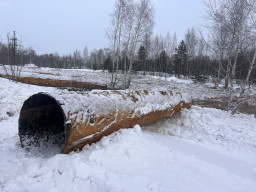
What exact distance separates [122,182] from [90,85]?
39.4 ft

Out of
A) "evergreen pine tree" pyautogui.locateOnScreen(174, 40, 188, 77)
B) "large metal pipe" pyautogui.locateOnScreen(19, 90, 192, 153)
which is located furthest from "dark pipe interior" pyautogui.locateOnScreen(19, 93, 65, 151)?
"evergreen pine tree" pyautogui.locateOnScreen(174, 40, 188, 77)

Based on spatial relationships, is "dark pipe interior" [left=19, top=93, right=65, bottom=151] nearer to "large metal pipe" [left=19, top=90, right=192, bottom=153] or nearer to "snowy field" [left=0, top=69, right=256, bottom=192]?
"large metal pipe" [left=19, top=90, right=192, bottom=153]

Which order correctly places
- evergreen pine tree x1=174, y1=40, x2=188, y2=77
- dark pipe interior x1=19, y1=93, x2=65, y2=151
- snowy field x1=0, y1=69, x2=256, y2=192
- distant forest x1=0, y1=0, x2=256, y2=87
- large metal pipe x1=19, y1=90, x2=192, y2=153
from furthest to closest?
evergreen pine tree x1=174, y1=40, x2=188, y2=77 < distant forest x1=0, y1=0, x2=256, y2=87 < dark pipe interior x1=19, y1=93, x2=65, y2=151 < large metal pipe x1=19, y1=90, x2=192, y2=153 < snowy field x1=0, y1=69, x2=256, y2=192

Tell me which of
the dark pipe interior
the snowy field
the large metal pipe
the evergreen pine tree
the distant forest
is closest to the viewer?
the snowy field

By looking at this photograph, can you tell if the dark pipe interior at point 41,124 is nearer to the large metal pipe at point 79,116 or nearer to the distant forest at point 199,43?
the large metal pipe at point 79,116

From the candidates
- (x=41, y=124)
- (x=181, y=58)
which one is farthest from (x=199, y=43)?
(x=41, y=124)

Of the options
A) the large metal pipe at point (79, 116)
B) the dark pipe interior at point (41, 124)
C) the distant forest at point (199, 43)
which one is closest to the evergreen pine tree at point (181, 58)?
the distant forest at point (199, 43)

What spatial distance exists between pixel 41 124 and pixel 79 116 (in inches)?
55.1

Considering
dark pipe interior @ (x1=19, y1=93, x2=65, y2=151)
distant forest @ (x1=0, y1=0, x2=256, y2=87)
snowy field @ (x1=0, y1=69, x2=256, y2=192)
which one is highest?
distant forest @ (x1=0, y1=0, x2=256, y2=87)

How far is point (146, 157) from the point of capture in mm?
3328

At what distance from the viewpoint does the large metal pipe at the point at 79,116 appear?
3.12m

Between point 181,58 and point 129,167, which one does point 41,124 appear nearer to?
point 129,167

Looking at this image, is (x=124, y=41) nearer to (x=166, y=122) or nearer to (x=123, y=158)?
(x=166, y=122)

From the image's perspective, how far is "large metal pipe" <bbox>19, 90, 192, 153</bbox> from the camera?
3.12 m
